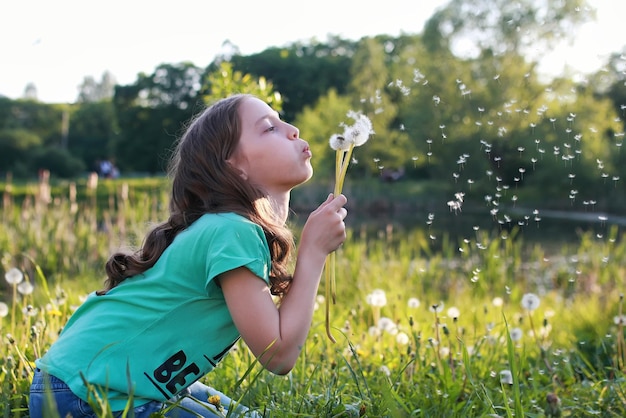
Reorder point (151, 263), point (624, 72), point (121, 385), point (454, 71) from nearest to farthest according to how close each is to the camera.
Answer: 1. point (121, 385)
2. point (151, 263)
3. point (624, 72)
4. point (454, 71)

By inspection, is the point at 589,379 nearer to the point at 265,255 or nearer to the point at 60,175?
the point at 265,255

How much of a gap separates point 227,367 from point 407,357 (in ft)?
2.08

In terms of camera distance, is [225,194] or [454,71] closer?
[225,194]

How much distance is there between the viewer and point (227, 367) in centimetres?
237

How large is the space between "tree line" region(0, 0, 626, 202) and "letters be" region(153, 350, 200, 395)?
90cm

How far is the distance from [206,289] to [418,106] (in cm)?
2057

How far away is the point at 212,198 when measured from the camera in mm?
1701

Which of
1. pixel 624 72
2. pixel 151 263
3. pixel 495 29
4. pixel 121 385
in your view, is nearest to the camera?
→ pixel 121 385

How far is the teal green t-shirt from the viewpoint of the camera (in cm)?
148

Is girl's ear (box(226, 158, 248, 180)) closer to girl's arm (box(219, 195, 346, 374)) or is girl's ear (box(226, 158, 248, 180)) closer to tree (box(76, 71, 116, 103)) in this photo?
girl's arm (box(219, 195, 346, 374))

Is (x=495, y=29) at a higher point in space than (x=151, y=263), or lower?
higher

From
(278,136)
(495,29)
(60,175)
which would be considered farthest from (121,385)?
(60,175)

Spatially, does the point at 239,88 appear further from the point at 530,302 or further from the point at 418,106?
the point at 418,106

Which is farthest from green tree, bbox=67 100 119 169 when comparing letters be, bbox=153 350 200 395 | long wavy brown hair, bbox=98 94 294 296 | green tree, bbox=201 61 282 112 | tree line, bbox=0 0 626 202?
letters be, bbox=153 350 200 395
